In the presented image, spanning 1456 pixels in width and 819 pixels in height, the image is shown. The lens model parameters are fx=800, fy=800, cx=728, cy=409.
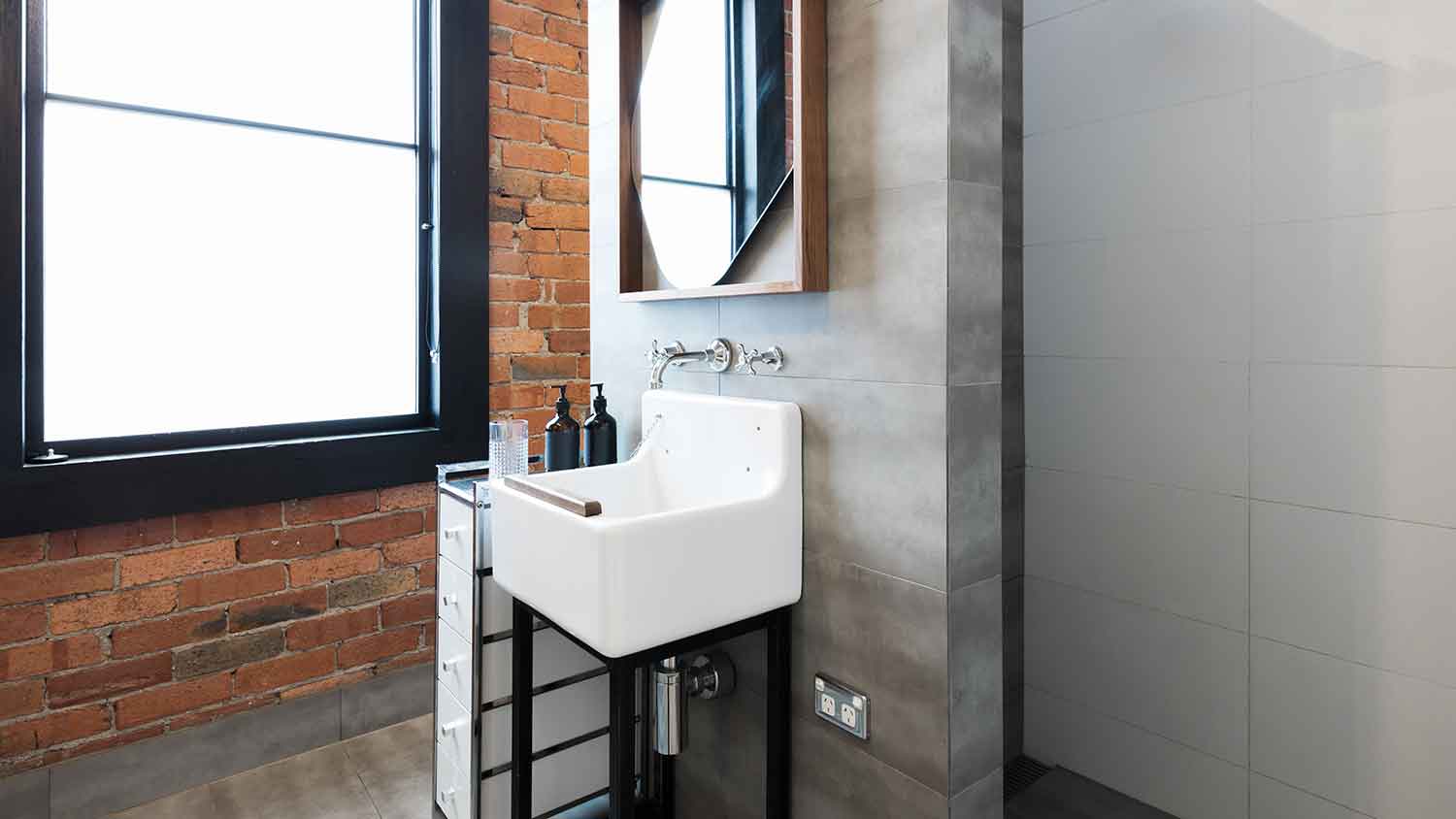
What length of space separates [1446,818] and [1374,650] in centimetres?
32

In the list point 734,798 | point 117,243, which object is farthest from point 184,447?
point 734,798

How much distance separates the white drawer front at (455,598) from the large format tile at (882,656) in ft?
2.38

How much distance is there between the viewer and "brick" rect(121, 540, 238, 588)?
2068mm

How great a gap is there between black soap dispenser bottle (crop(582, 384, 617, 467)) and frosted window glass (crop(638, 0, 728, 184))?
0.58 metres

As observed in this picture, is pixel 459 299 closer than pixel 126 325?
No

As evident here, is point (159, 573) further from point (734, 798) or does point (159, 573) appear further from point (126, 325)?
point (734, 798)

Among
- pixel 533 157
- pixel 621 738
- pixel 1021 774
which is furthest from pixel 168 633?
pixel 1021 774

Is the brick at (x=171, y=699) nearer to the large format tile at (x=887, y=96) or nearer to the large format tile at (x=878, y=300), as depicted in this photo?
the large format tile at (x=878, y=300)

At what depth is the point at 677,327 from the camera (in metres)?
1.86

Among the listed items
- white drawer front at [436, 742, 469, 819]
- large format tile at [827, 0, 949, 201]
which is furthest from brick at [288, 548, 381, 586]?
large format tile at [827, 0, 949, 201]

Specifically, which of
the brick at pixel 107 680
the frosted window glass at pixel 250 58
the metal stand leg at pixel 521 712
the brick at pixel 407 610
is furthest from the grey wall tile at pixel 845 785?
the frosted window glass at pixel 250 58

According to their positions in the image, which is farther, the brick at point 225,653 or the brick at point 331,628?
the brick at point 331,628

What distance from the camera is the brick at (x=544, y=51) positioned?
262cm

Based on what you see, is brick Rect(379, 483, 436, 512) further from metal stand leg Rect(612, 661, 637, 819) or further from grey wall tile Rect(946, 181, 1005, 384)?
grey wall tile Rect(946, 181, 1005, 384)
